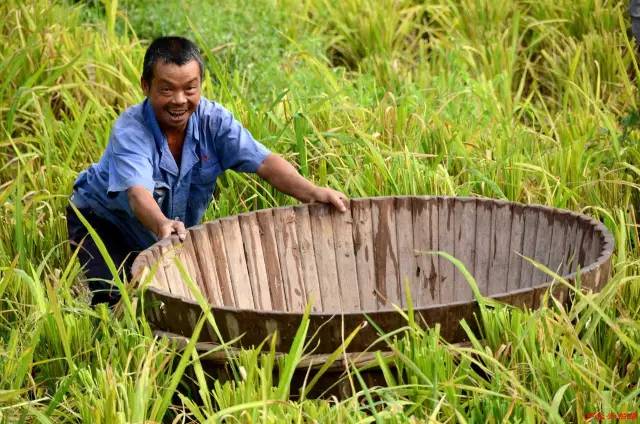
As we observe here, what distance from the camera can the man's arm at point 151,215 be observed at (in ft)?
9.36

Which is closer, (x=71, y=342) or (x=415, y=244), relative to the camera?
(x=71, y=342)

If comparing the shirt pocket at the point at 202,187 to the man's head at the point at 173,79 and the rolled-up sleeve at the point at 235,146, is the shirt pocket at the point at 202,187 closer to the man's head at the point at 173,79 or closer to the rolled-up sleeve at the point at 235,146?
the rolled-up sleeve at the point at 235,146

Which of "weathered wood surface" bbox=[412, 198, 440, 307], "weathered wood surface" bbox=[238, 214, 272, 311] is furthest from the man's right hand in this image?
"weathered wood surface" bbox=[412, 198, 440, 307]

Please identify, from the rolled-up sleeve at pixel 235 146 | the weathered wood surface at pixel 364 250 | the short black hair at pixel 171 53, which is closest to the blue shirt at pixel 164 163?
the rolled-up sleeve at pixel 235 146

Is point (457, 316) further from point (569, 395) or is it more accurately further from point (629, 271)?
point (629, 271)

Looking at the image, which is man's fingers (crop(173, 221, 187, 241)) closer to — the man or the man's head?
the man

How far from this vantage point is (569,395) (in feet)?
7.44

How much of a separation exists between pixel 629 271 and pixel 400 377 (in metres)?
0.93

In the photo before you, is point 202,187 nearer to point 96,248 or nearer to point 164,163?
point 164,163

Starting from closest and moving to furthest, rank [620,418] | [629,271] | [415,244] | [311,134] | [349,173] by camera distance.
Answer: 1. [620,418]
2. [629,271]
3. [415,244]
4. [349,173]
5. [311,134]

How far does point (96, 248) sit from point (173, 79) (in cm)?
58

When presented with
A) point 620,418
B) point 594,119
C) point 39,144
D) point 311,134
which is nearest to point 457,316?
point 620,418

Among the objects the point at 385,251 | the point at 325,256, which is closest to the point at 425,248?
the point at 385,251

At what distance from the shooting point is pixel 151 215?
9.56ft
